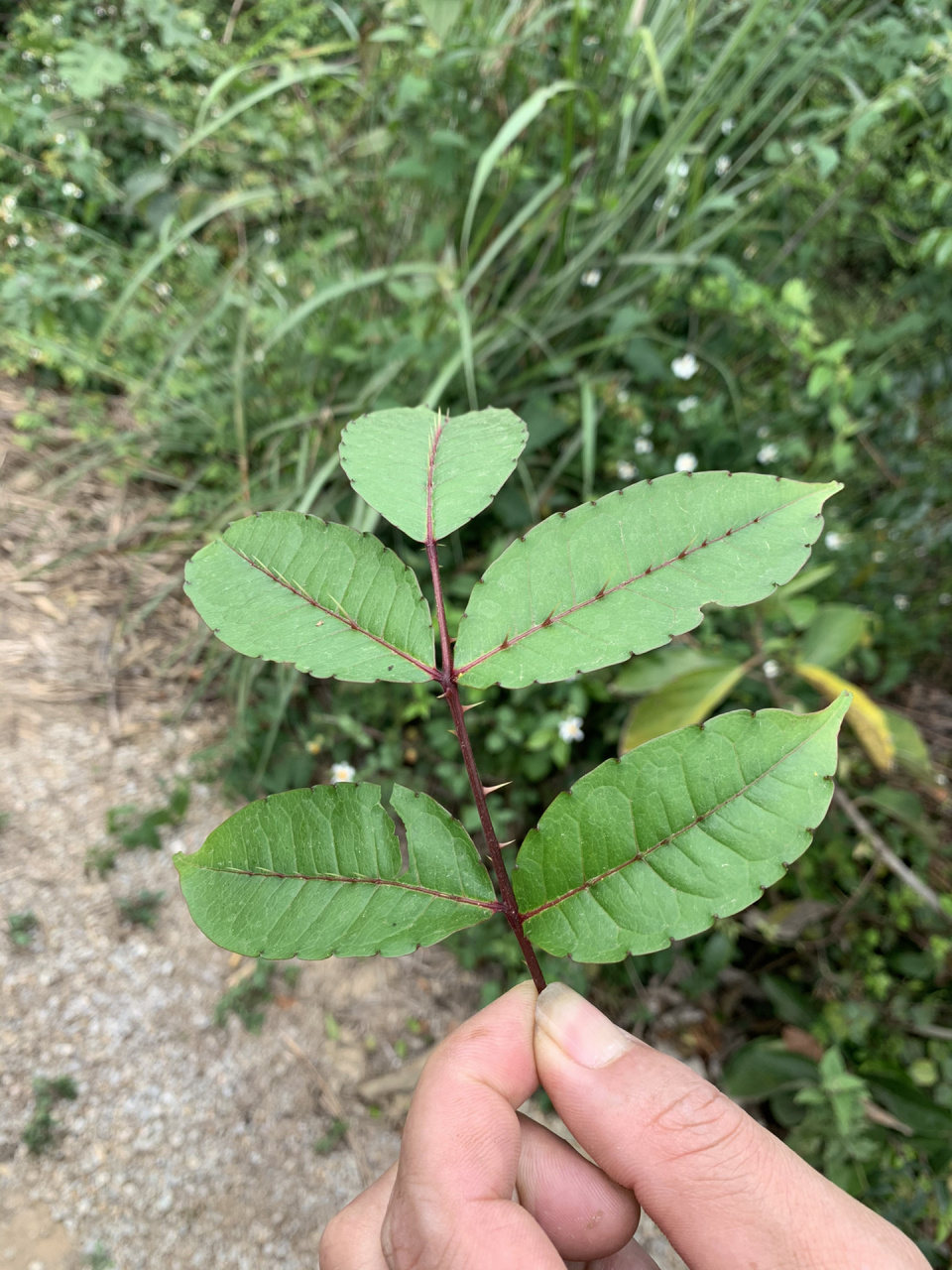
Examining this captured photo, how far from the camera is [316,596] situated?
1.94 feet

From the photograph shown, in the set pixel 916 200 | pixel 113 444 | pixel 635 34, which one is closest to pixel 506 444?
pixel 635 34

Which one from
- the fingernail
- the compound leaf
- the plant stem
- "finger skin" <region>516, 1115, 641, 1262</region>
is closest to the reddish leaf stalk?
the plant stem

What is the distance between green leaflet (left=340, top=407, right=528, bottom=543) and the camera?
60 centimetres

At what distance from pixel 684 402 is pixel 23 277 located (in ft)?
7.16

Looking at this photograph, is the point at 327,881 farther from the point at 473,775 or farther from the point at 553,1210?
the point at 553,1210

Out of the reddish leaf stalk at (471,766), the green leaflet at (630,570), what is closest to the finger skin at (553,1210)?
the reddish leaf stalk at (471,766)

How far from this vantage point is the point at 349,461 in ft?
2.06

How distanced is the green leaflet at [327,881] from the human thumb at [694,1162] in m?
0.30

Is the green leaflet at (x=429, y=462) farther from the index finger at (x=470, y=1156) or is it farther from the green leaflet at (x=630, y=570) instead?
the index finger at (x=470, y=1156)

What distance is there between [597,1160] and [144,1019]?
1338 millimetres

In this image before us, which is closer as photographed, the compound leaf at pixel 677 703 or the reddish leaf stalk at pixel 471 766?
the reddish leaf stalk at pixel 471 766

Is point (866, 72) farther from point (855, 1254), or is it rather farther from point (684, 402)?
point (855, 1254)

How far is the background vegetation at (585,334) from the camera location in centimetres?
169

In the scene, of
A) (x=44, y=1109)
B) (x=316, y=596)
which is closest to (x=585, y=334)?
(x=316, y=596)
